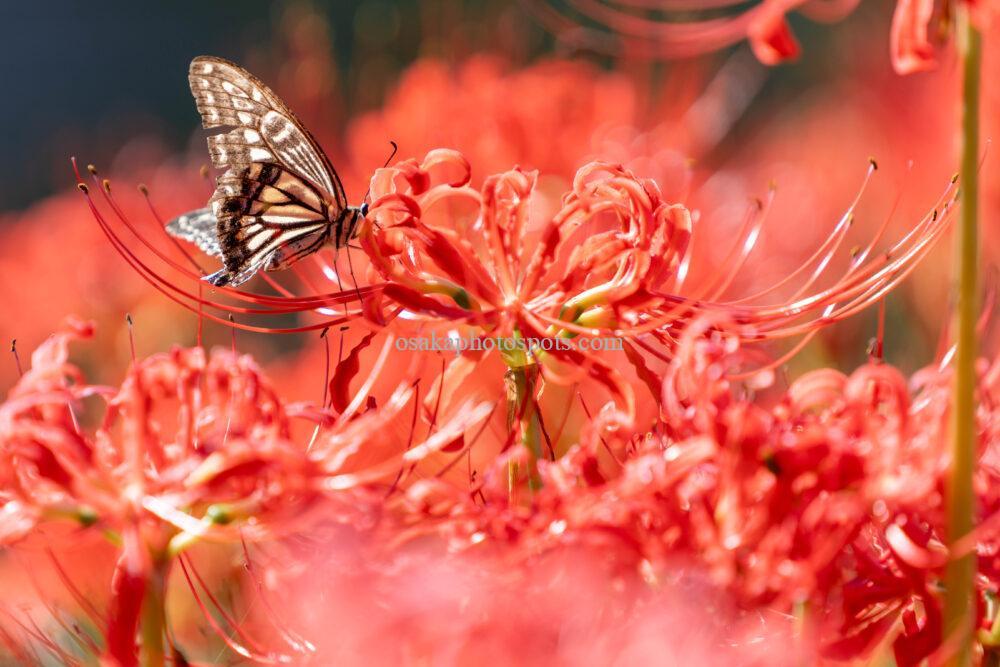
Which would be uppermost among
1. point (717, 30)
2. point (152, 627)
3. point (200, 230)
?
point (717, 30)

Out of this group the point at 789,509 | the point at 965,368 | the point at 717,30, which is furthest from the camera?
the point at 717,30

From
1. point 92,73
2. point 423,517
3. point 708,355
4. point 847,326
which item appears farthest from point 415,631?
point 92,73

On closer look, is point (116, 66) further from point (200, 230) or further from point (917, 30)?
point (917, 30)

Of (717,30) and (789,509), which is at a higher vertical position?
(717,30)

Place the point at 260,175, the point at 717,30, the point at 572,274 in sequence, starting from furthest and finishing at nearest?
the point at 260,175 < the point at 572,274 < the point at 717,30

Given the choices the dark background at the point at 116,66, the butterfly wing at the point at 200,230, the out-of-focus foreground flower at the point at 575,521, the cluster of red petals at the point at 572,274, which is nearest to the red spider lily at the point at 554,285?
the cluster of red petals at the point at 572,274

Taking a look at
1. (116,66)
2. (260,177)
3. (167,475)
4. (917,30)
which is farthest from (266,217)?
(116,66)

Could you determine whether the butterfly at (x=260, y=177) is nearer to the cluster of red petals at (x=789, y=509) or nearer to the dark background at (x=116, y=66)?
the cluster of red petals at (x=789, y=509)
